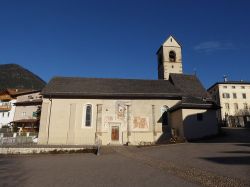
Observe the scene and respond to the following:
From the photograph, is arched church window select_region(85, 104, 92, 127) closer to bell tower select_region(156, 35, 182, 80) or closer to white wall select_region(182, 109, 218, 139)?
white wall select_region(182, 109, 218, 139)

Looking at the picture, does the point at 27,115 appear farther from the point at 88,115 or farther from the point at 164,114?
the point at 164,114

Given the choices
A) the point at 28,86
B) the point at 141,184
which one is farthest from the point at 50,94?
the point at 28,86

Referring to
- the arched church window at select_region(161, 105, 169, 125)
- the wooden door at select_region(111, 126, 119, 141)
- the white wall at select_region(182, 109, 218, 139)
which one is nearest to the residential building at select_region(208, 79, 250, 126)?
the white wall at select_region(182, 109, 218, 139)

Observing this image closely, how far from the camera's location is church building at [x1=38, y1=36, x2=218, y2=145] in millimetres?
26203

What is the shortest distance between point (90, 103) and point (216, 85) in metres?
42.6

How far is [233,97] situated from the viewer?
57.5 metres

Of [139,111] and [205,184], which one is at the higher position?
[139,111]

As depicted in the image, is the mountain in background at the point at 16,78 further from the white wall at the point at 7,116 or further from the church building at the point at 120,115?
the church building at the point at 120,115

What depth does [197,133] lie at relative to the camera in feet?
83.5

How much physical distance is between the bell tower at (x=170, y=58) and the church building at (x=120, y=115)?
7.81m

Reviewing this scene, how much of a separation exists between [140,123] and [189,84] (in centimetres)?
1119

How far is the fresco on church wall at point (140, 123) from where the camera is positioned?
1118 inches

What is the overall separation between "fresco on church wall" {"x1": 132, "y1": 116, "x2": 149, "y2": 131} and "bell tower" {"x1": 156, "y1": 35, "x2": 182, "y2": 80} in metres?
12.2

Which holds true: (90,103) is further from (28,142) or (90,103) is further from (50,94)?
(28,142)
